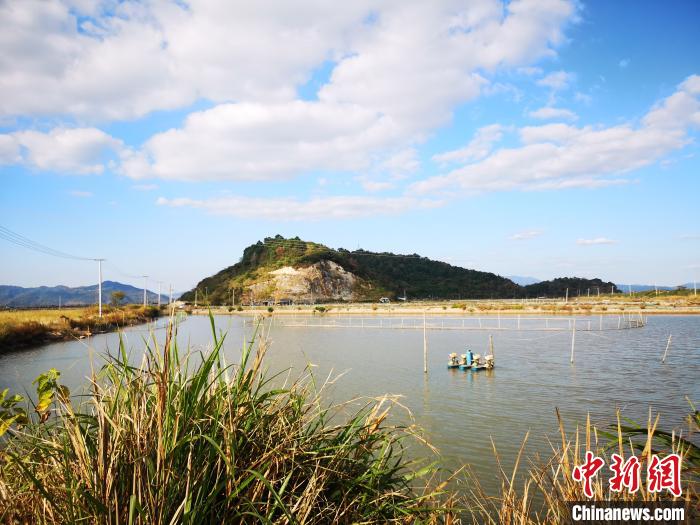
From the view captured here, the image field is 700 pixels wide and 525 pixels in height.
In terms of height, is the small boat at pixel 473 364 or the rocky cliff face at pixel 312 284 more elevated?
the rocky cliff face at pixel 312 284

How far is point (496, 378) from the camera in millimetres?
22062

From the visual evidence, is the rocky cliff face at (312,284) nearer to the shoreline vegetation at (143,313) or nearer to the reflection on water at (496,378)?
the shoreline vegetation at (143,313)

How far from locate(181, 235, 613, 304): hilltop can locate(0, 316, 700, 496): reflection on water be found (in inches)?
3280

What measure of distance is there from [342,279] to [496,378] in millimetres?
114791

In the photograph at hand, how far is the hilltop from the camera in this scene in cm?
12769

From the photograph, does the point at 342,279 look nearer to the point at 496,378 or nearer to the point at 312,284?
the point at 312,284

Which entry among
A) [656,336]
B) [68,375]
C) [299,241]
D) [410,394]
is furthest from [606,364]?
[299,241]

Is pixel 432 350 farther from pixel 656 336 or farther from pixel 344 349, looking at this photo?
pixel 656 336

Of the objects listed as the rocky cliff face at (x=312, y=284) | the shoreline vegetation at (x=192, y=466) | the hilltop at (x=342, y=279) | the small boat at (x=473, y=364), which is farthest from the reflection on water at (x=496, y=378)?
the rocky cliff face at (x=312, y=284)

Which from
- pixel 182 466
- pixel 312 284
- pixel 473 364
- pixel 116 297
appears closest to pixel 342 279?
pixel 312 284

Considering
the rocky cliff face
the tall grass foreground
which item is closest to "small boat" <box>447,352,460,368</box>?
the tall grass foreground

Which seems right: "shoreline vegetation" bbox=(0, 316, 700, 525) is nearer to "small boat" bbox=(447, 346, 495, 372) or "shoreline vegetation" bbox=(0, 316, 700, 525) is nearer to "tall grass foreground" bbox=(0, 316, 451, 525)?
"tall grass foreground" bbox=(0, 316, 451, 525)

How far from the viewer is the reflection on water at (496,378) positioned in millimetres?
13430

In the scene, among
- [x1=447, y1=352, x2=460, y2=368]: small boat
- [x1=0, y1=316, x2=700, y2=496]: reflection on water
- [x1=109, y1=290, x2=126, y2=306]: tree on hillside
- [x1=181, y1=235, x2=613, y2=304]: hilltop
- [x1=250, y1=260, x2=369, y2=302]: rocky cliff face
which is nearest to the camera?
[x1=0, y1=316, x2=700, y2=496]: reflection on water
